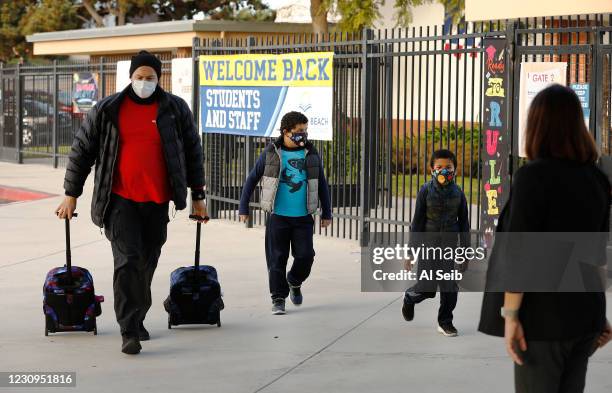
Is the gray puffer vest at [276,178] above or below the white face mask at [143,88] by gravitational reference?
below

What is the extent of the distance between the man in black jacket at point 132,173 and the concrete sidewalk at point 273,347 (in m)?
0.45

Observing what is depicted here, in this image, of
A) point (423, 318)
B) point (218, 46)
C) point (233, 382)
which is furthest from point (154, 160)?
point (218, 46)

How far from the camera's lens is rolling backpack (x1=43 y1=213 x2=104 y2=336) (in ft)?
26.3

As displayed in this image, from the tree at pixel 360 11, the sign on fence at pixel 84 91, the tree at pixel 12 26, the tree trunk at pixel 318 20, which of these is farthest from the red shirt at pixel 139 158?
the tree at pixel 12 26

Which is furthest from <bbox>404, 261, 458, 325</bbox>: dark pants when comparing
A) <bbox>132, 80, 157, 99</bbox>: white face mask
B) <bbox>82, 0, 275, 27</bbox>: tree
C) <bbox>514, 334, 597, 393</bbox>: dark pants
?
<bbox>82, 0, 275, 27</bbox>: tree

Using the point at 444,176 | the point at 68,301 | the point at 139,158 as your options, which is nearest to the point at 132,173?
the point at 139,158

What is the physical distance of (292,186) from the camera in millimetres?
9031

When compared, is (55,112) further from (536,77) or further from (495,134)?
(536,77)

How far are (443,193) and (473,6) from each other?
384 inches

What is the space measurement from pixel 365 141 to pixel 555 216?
8.60 metres

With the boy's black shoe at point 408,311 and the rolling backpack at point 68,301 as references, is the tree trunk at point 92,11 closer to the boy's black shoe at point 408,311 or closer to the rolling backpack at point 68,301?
the rolling backpack at point 68,301

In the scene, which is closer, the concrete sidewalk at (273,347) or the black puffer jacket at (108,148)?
the concrete sidewalk at (273,347)

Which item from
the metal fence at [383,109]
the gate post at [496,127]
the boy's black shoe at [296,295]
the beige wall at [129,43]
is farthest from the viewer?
the beige wall at [129,43]

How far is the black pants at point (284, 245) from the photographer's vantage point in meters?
9.03
